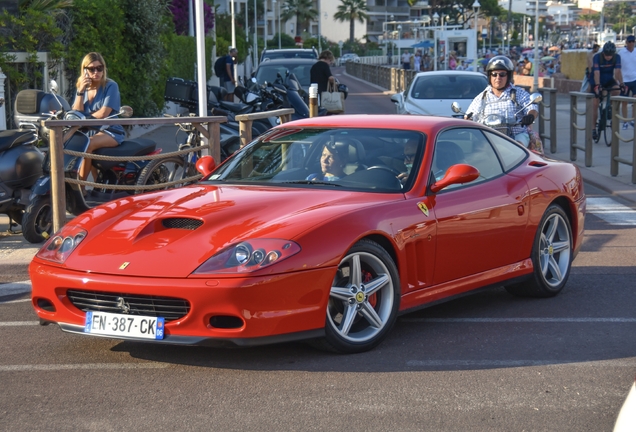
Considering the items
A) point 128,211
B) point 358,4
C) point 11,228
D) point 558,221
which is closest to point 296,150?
point 128,211

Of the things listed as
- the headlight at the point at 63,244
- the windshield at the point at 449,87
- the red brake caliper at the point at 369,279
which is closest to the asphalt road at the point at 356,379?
the red brake caliper at the point at 369,279

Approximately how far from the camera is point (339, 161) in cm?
672

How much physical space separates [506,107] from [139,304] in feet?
22.0

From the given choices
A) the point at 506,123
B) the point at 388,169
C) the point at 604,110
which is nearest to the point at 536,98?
the point at 506,123

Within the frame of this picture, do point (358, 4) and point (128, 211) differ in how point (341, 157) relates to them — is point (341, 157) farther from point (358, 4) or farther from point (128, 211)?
point (358, 4)

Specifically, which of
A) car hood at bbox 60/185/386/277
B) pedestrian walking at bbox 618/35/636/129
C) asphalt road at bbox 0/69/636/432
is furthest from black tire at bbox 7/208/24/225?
pedestrian walking at bbox 618/35/636/129

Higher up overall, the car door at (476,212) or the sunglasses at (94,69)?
the sunglasses at (94,69)

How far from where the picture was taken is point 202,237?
5609 millimetres

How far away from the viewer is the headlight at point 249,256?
536 centimetres

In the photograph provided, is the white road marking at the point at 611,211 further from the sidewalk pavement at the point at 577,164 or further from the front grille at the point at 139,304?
the front grille at the point at 139,304

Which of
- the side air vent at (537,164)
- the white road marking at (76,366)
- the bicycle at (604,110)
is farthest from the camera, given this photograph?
the bicycle at (604,110)

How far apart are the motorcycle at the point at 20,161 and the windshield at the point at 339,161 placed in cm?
333

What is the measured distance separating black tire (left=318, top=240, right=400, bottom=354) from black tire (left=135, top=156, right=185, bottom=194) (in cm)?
504

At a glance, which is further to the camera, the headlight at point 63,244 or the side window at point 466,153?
the side window at point 466,153
